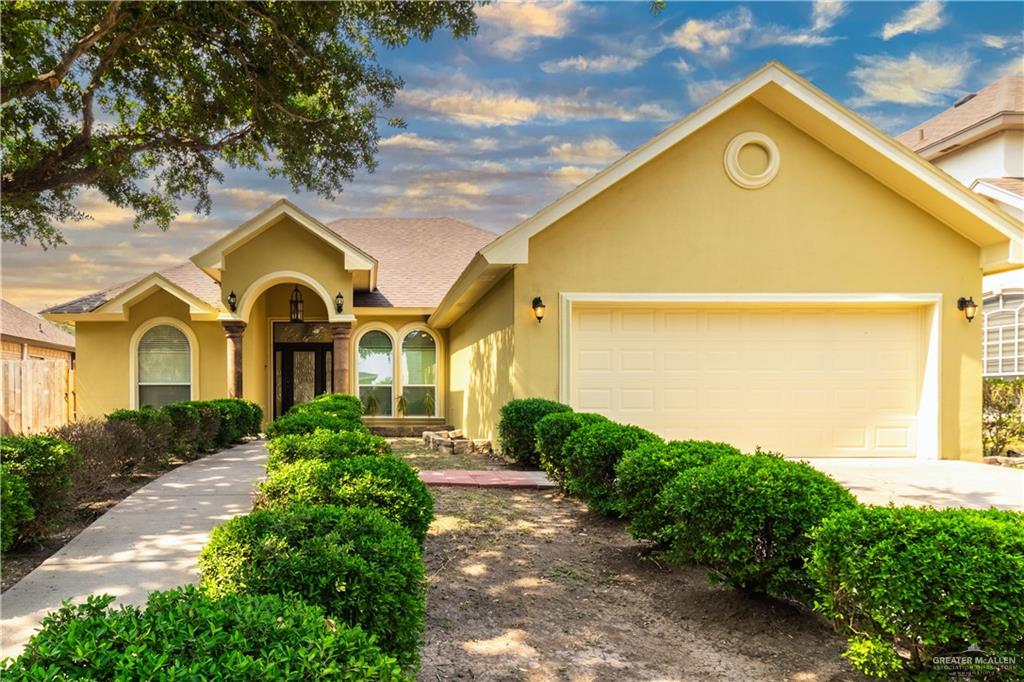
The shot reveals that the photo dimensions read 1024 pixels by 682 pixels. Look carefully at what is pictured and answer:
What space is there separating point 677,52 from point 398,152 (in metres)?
13.6

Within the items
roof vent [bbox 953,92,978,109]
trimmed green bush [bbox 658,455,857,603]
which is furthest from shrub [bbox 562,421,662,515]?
roof vent [bbox 953,92,978,109]

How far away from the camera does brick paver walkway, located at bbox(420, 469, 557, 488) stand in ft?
26.8

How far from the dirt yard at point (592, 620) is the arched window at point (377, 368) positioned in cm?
1117

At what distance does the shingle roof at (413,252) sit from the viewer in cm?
1694

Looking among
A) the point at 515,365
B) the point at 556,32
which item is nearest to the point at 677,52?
the point at 556,32

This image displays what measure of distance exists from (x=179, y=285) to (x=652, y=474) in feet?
51.8

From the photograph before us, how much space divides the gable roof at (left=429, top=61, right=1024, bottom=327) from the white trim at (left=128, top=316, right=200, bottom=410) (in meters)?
9.43

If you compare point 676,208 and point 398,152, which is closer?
point 676,208

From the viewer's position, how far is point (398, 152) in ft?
96.0

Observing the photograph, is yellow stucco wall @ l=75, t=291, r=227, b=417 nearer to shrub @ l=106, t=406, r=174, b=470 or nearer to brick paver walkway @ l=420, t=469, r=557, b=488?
shrub @ l=106, t=406, r=174, b=470

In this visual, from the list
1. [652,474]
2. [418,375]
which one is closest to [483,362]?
[418,375]

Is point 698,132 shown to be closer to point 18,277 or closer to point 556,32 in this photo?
point 556,32

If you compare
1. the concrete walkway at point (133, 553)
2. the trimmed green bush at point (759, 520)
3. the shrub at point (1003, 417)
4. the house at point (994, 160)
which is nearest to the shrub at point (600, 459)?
the trimmed green bush at point (759, 520)

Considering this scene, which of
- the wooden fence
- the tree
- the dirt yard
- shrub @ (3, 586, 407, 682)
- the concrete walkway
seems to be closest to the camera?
shrub @ (3, 586, 407, 682)
